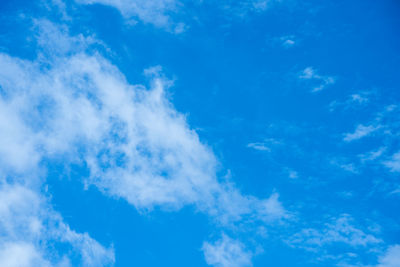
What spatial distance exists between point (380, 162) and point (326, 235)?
21.1 ft

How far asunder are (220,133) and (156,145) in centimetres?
383

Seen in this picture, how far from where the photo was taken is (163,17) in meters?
12.8

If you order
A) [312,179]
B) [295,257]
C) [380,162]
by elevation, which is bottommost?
[295,257]

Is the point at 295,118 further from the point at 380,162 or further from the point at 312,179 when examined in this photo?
the point at 380,162

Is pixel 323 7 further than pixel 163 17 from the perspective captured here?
No

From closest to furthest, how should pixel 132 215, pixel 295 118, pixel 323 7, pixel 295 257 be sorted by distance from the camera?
pixel 323 7 < pixel 295 118 < pixel 132 215 < pixel 295 257

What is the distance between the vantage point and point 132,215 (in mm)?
16625

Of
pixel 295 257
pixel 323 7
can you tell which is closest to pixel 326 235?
pixel 295 257

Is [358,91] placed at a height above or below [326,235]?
above

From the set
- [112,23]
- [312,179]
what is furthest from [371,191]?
[112,23]

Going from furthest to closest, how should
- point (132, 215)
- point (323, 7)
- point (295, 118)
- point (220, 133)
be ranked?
1. point (132, 215)
2. point (220, 133)
3. point (295, 118)
4. point (323, 7)

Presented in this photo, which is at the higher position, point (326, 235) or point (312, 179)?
point (312, 179)

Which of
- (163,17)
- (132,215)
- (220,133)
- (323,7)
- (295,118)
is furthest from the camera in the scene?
(132,215)

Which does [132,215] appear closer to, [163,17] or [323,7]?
[163,17]
